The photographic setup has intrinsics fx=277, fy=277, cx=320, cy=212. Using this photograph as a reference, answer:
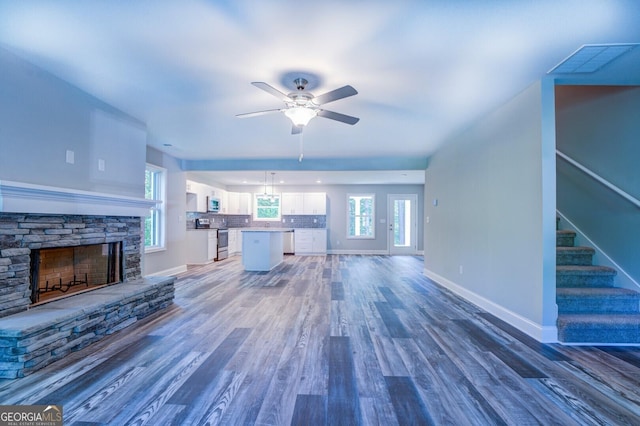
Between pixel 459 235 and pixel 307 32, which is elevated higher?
pixel 307 32

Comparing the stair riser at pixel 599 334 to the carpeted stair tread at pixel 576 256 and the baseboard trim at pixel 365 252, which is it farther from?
the baseboard trim at pixel 365 252

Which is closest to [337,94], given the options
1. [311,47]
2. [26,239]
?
[311,47]

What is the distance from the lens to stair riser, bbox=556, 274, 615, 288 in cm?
298

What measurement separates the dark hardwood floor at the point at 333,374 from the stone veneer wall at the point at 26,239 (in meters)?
0.68

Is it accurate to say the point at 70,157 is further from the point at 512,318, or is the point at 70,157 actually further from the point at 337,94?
the point at 512,318

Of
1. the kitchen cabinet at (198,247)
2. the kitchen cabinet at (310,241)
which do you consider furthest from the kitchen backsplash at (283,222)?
the kitchen cabinet at (198,247)

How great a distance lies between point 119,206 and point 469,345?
3.97m

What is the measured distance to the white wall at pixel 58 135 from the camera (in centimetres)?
229

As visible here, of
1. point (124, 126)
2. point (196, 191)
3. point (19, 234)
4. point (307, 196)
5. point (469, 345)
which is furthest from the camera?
point (307, 196)

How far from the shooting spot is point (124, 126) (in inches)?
138

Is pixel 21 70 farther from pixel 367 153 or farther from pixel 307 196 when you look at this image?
pixel 307 196

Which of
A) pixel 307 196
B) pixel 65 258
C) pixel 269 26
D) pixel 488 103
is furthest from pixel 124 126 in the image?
pixel 307 196

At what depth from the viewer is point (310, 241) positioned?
29.8ft

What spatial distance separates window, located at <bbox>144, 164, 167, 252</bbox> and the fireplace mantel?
187 centimetres
